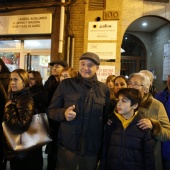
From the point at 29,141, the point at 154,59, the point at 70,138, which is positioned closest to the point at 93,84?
the point at 70,138

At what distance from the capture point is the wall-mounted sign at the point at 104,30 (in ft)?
20.7

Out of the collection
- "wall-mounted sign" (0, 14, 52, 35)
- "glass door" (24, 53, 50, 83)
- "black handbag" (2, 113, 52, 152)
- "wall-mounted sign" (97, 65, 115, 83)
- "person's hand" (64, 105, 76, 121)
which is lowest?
"black handbag" (2, 113, 52, 152)

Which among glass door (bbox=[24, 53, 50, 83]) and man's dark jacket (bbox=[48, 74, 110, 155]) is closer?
man's dark jacket (bbox=[48, 74, 110, 155])

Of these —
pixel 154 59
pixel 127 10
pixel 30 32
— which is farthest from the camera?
pixel 154 59

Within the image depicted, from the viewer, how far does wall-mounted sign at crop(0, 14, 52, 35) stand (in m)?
6.90

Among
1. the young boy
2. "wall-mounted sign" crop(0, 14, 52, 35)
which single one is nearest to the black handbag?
the young boy

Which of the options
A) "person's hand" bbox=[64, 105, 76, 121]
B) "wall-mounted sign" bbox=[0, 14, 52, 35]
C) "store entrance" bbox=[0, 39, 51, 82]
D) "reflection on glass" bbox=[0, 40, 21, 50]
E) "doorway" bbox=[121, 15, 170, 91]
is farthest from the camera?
"doorway" bbox=[121, 15, 170, 91]

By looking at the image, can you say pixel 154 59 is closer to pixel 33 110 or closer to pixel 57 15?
pixel 57 15

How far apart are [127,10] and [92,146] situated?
4.94 m

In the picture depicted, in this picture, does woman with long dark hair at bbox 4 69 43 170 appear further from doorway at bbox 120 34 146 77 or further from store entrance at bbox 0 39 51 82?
doorway at bbox 120 34 146 77

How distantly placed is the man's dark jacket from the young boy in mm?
146

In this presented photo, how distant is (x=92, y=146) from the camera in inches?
98.4

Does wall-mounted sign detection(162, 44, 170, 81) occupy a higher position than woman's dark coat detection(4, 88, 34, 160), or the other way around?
wall-mounted sign detection(162, 44, 170, 81)

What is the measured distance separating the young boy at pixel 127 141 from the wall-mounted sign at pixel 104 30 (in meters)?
4.07
